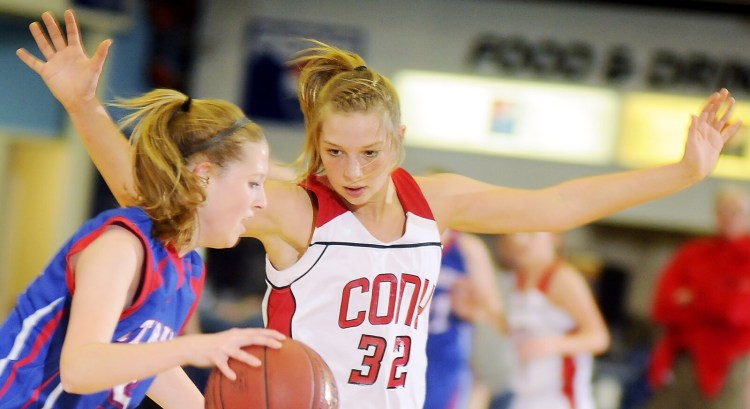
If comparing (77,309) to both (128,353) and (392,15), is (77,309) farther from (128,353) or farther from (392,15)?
(392,15)

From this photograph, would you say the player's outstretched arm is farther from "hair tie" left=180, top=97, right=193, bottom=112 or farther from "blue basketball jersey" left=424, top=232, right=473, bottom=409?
"blue basketball jersey" left=424, top=232, right=473, bottom=409

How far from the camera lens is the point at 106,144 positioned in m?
2.84

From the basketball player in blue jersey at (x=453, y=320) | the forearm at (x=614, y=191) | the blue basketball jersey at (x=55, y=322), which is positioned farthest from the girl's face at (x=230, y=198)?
the basketball player in blue jersey at (x=453, y=320)

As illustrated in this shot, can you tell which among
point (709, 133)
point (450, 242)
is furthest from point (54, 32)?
point (450, 242)

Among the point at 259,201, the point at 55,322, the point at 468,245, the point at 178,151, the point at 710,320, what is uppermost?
the point at 178,151

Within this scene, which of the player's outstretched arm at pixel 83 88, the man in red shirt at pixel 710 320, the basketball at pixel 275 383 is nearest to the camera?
the basketball at pixel 275 383

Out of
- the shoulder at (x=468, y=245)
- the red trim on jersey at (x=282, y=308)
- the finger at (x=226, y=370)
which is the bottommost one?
the shoulder at (x=468, y=245)

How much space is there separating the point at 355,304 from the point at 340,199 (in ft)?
0.95

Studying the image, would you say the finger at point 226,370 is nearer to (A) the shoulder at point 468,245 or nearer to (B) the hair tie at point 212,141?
(B) the hair tie at point 212,141

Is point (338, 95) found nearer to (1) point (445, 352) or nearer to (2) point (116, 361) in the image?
(2) point (116, 361)

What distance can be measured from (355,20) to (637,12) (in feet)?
9.22

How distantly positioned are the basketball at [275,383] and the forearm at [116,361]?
20 centimetres

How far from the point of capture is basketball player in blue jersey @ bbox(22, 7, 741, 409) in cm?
273

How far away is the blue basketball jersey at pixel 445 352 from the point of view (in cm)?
513
